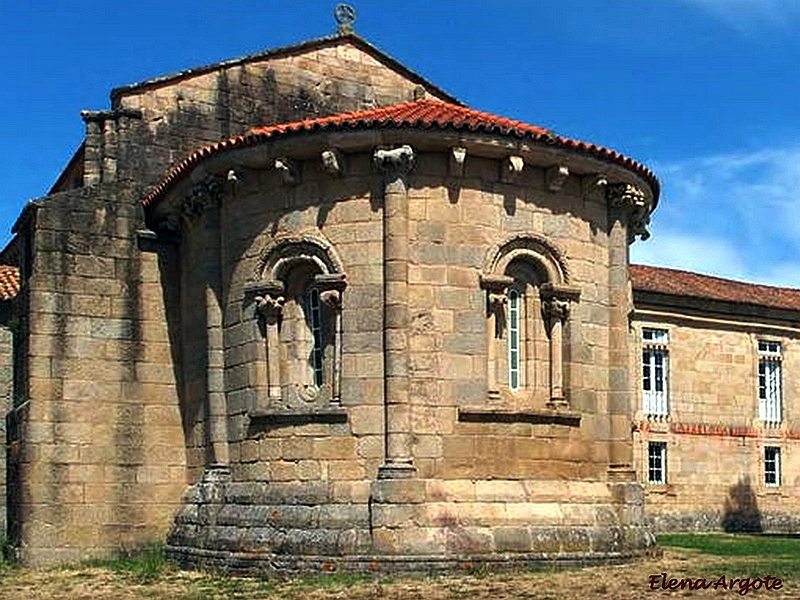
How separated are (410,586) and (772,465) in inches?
789

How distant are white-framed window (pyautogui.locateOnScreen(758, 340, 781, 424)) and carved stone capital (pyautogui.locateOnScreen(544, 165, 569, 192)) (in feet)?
54.3

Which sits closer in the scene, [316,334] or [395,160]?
[395,160]

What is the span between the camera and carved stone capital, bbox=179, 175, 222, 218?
597 inches

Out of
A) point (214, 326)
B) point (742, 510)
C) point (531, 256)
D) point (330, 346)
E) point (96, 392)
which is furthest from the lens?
point (742, 510)

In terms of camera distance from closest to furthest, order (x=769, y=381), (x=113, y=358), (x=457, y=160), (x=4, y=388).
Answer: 1. (x=457, y=160)
2. (x=113, y=358)
3. (x=4, y=388)
4. (x=769, y=381)

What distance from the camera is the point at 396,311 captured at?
44.6 feet

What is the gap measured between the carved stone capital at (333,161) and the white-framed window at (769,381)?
18.5 m

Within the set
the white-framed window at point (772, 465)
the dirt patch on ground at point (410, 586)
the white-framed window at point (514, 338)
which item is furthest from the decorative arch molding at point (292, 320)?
the white-framed window at point (772, 465)

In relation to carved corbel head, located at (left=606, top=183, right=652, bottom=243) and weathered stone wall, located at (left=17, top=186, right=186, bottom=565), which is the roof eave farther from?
weathered stone wall, located at (left=17, top=186, right=186, bottom=565)

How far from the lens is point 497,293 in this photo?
46.5ft

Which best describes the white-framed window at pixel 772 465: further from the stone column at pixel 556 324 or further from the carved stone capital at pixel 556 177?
the carved stone capital at pixel 556 177

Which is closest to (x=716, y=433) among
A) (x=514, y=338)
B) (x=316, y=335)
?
(x=514, y=338)

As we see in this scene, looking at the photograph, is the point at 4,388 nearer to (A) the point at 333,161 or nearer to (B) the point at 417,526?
(A) the point at 333,161

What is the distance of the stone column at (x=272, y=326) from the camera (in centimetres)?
1446
